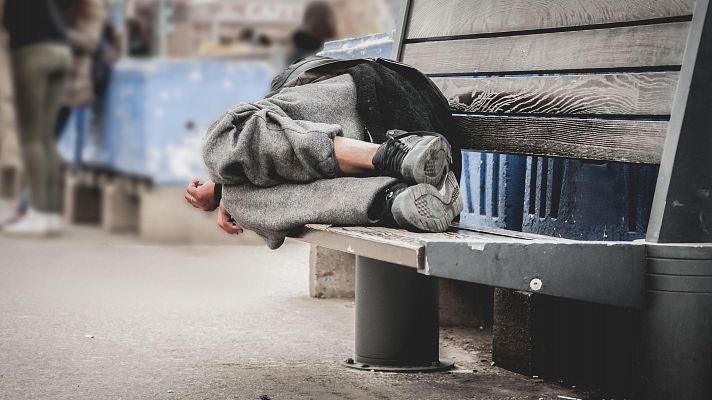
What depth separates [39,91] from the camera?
335 inches

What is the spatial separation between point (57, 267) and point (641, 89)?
442cm

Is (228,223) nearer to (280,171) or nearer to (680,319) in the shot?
(280,171)

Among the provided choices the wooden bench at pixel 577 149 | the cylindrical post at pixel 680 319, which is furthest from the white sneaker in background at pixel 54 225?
the cylindrical post at pixel 680 319

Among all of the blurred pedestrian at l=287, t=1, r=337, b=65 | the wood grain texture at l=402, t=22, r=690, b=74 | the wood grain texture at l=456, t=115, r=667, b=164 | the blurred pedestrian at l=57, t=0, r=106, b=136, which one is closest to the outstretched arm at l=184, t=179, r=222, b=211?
the wood grain texture at l=456, t=115, r=667, b=164

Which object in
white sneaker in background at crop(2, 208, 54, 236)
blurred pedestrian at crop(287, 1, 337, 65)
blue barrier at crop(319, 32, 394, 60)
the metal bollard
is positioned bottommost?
white sneaker in background at crop(2, 208, 54, 236)

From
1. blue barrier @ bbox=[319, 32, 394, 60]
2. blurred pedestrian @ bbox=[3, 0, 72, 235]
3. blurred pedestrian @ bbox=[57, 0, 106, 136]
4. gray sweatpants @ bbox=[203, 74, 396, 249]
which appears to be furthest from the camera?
blurred pedestrian @ bbox=[57, 0, 106, 136]

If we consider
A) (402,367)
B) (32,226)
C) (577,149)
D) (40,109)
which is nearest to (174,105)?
(40,109)

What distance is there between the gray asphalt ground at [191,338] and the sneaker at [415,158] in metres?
0.75

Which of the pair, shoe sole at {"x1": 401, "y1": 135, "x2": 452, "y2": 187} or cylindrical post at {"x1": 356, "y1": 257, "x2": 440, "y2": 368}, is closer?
shoe sole at {"x1": 401, "y1": 135, "x2": 452, "y2": 187}

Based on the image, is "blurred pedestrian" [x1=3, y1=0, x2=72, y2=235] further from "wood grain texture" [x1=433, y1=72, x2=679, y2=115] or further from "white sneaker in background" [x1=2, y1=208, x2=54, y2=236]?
"wood grain texture" [x1=433, y1=72, x2=679, y2=115]

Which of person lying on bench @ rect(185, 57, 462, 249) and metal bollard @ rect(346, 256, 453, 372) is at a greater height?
person lying on bench @ rect(185, 57, 462, 249)

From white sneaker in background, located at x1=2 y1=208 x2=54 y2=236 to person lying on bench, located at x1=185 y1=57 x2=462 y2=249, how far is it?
5283 mm

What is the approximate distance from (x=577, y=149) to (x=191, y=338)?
188 centimetres

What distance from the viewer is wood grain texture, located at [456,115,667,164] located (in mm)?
3205
